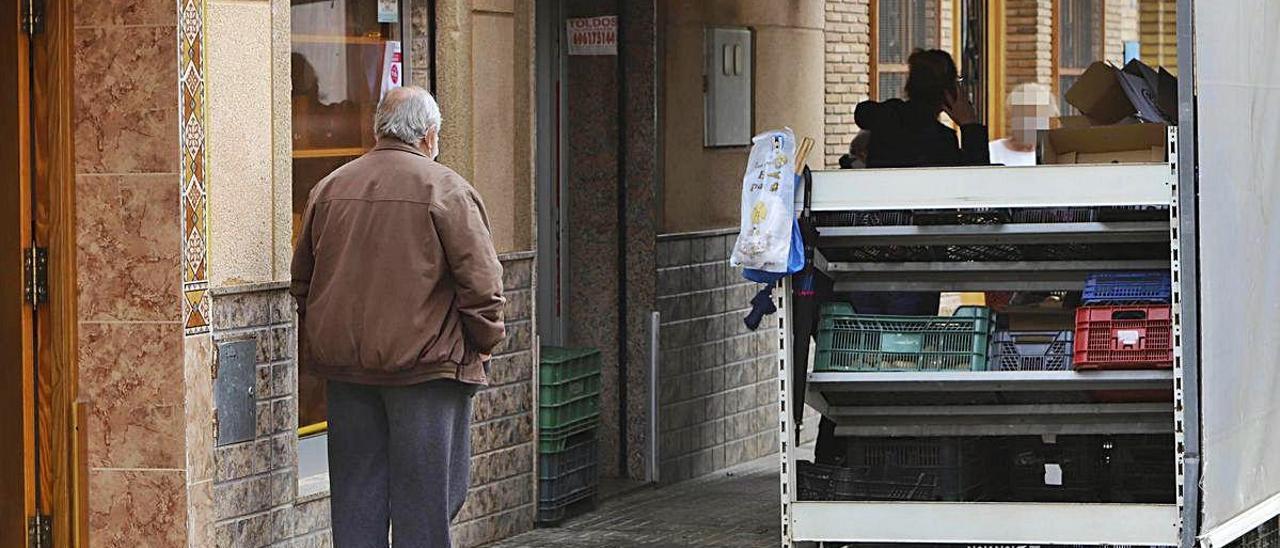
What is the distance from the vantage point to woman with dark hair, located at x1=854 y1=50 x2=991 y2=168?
34.4ft

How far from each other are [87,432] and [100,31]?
1391 mm

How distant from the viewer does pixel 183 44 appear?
7633 millimetres

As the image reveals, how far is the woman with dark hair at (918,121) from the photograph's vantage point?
10492 mm

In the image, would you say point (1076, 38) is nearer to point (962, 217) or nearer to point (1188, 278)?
point (962, 217)

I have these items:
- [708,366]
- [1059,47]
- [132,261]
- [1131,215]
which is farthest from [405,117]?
[1059,47]

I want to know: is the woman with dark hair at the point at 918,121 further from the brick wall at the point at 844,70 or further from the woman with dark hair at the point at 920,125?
the brick wall at the point at 844,70

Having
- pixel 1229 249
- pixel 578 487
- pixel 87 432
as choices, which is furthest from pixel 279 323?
pixel 1229 249

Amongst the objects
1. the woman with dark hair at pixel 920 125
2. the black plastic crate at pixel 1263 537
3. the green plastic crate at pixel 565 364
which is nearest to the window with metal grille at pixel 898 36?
the woman with dark hair at pixel 920 125

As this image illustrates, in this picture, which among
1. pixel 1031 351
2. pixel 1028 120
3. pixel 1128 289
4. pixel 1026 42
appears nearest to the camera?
pixel 1128 289

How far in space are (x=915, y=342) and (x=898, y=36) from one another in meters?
8.79

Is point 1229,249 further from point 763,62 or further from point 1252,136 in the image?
point 763,62

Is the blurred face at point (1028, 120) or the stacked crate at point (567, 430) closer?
the blurred face at point (1028, 120)

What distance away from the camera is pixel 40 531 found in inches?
306

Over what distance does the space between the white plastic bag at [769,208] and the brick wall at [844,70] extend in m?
6.43
